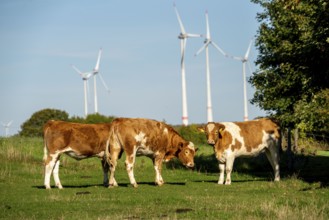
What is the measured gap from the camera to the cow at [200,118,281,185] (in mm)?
25922

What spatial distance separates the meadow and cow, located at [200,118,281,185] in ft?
3.23

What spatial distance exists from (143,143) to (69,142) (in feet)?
8.72

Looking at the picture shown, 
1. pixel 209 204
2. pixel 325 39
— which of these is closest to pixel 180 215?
pixel 209 204

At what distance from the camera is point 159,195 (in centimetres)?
2064

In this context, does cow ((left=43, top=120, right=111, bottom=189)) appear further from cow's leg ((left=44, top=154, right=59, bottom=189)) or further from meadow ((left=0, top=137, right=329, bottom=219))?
meadow ((left=0, top=137, right=329, bottom=219))

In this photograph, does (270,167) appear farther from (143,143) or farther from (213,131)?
(143,143)

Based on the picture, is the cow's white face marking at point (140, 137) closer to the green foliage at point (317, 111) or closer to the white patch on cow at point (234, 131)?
the white patch on cow at point (234, 131)

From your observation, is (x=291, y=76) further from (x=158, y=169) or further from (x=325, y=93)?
(x=158, y=169)

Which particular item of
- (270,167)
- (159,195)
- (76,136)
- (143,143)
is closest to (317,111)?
(143,143)

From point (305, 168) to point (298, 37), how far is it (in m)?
7.80

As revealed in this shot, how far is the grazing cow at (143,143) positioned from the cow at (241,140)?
1.08 meters

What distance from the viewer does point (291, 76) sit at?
29562mm

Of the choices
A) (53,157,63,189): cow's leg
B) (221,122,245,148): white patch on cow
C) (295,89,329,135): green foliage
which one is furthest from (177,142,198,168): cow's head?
(53,157,63,189): cow's leg

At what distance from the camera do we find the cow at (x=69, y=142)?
23.6 metres
